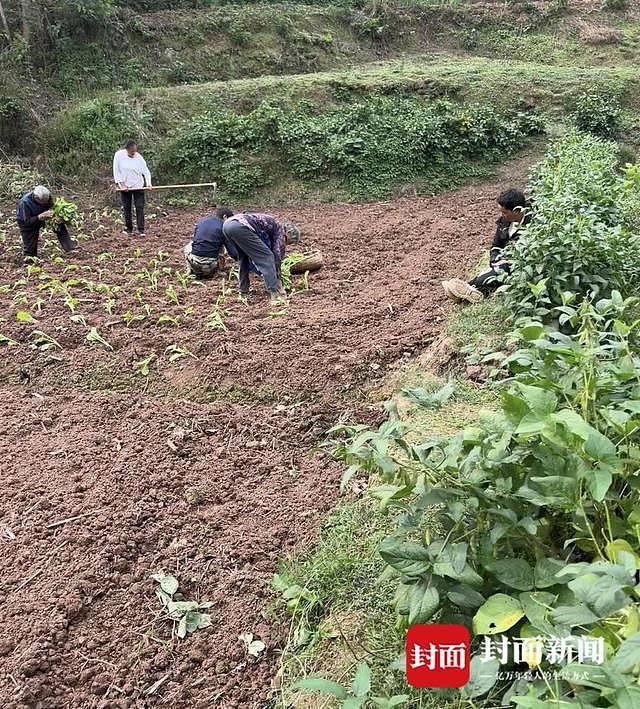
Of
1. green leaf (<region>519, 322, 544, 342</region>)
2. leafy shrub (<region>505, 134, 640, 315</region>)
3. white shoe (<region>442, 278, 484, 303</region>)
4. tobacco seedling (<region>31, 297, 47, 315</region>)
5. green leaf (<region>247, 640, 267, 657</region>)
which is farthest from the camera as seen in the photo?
tobacco seedling (<region>31, 297, 47, 315</region>)

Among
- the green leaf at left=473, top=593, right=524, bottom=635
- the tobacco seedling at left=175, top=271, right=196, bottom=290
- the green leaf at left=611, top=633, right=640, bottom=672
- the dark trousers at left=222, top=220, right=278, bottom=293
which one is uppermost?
the green leaf at left=611, top=633, right=640, bottom=672

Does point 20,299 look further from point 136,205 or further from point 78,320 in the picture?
point 136,205

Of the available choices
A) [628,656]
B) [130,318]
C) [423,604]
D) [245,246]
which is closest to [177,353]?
[130,318]

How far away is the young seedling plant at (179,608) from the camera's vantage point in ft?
8.98

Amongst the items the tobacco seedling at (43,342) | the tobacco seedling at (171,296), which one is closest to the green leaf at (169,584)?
the tobacco seedling at (43,342)

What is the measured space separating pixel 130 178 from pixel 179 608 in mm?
7734

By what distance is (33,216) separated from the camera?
7797mm

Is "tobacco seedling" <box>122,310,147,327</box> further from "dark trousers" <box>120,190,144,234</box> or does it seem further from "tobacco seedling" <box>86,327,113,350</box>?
"dark trousers" <box>120,190,144,234</box>

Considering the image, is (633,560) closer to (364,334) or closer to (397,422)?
(397,422)

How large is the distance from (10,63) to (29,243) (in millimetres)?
6650

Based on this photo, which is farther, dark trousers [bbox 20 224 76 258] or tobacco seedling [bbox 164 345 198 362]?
dark trousers [bbox 20 224 76 258]

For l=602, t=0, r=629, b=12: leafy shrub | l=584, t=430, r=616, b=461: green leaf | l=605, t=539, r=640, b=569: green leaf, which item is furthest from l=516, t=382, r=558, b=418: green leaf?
l=602, t=0, r=629, b=12: leafy shrub

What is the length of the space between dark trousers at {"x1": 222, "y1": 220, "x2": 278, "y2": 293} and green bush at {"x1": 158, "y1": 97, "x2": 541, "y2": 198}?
573cm

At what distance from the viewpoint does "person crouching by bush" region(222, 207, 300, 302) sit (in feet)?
20.0
